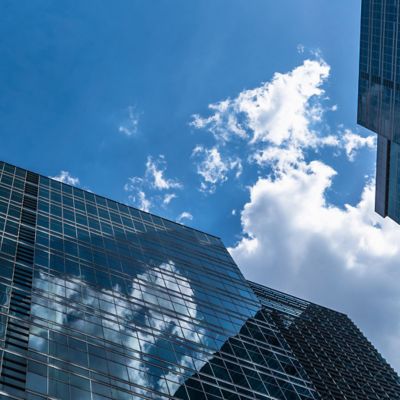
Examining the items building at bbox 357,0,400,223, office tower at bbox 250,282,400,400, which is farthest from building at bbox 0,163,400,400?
building at bbox 357,0,400,223

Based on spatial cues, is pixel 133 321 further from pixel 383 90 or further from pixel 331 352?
pixel 383 90

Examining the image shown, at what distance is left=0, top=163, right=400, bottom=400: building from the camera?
32.8m

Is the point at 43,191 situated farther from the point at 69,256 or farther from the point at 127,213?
the point at 69,256

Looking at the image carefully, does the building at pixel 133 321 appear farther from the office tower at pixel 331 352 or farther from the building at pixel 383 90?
the building at pixel 383 90

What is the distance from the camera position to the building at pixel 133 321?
108ft

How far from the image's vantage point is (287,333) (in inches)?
2584

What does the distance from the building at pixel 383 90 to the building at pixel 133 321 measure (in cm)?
2913

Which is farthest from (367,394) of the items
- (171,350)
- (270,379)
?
(171,350)

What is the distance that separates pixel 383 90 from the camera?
8394 cm

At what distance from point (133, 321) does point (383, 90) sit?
2403 inches

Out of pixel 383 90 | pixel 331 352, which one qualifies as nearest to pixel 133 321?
pixel 331 352

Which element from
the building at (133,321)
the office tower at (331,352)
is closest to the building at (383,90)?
the office tower at (331,352)

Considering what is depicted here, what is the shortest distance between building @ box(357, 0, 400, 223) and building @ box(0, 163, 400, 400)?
29.1 meters

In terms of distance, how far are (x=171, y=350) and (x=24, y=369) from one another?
14.8m
